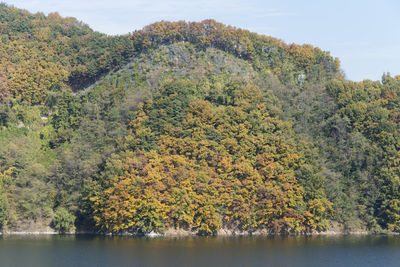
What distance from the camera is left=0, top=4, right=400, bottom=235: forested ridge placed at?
3661 inches

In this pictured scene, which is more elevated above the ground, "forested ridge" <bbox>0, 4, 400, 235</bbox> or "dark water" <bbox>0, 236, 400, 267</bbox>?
"forested ridge" <bbox>0, 4, 400, 235</bbox>

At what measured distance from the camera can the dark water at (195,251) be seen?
214 feet

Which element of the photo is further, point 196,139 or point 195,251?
point 196,139

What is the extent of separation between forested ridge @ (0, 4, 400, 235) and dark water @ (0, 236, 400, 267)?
23.5 feet

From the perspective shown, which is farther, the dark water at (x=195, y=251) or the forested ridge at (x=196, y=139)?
the forested ridge at (x=196, y=139)

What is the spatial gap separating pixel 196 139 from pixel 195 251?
34038 mm

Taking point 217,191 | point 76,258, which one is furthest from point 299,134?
point 76,258

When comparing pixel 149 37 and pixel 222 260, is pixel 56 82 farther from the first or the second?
pixel 222 260

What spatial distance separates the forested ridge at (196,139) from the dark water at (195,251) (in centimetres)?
716

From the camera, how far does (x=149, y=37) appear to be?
474 feet

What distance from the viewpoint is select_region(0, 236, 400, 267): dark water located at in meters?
65.2

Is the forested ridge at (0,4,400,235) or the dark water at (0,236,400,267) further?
the forested ridge at (0,4,400,235)

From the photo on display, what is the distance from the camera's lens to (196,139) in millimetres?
102938

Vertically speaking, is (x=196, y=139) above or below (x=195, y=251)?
above
